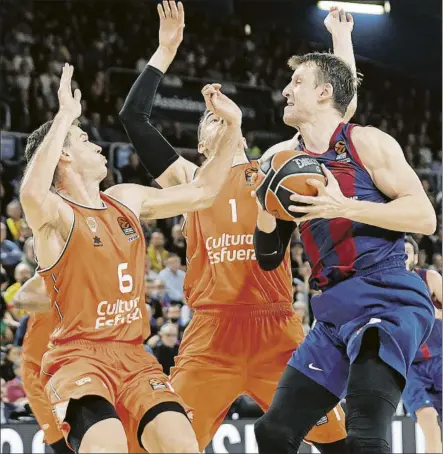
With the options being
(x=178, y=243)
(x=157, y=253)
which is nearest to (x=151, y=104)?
(x=157, y=253)

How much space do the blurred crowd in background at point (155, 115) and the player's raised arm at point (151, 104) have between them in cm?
351

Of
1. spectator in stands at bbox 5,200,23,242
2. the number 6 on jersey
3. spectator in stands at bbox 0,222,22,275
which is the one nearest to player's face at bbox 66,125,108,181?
the number 6 on jersey

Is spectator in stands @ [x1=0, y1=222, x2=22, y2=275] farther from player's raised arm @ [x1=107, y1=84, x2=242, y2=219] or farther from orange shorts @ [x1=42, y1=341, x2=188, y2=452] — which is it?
orange shorts @ [x1=42, y1=341, x2=188, y2=452]

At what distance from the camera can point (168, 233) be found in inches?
497

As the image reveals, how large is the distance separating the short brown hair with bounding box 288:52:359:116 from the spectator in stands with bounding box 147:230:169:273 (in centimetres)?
689

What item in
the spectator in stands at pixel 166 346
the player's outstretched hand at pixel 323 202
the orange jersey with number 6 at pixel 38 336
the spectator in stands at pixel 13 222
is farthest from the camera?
the spectator in stands at pixel 13 222

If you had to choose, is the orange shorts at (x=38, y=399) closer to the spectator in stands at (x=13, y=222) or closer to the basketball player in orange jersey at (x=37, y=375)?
the basketball player in orange jersey at (x=37, y=375)

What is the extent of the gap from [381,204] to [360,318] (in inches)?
20.5

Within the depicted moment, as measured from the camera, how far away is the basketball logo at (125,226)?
4645 mm

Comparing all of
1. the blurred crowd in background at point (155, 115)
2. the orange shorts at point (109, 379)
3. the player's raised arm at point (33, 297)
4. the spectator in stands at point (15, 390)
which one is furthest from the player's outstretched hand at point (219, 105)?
the spectator in stands at point (15, 390)

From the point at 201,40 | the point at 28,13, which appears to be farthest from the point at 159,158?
the point at 201,40

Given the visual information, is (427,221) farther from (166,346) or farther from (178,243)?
(178,243)

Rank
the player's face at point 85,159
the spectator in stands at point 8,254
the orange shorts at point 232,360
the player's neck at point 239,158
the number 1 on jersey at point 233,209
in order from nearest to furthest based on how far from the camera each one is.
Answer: the player's face at point 85,159 → the orange shorts at point 232,360 → the number 1 on jersey at point 233,209 → the player's neck at point 239,158 → the spectator in stands at point 8,254

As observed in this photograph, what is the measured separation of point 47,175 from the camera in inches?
171
